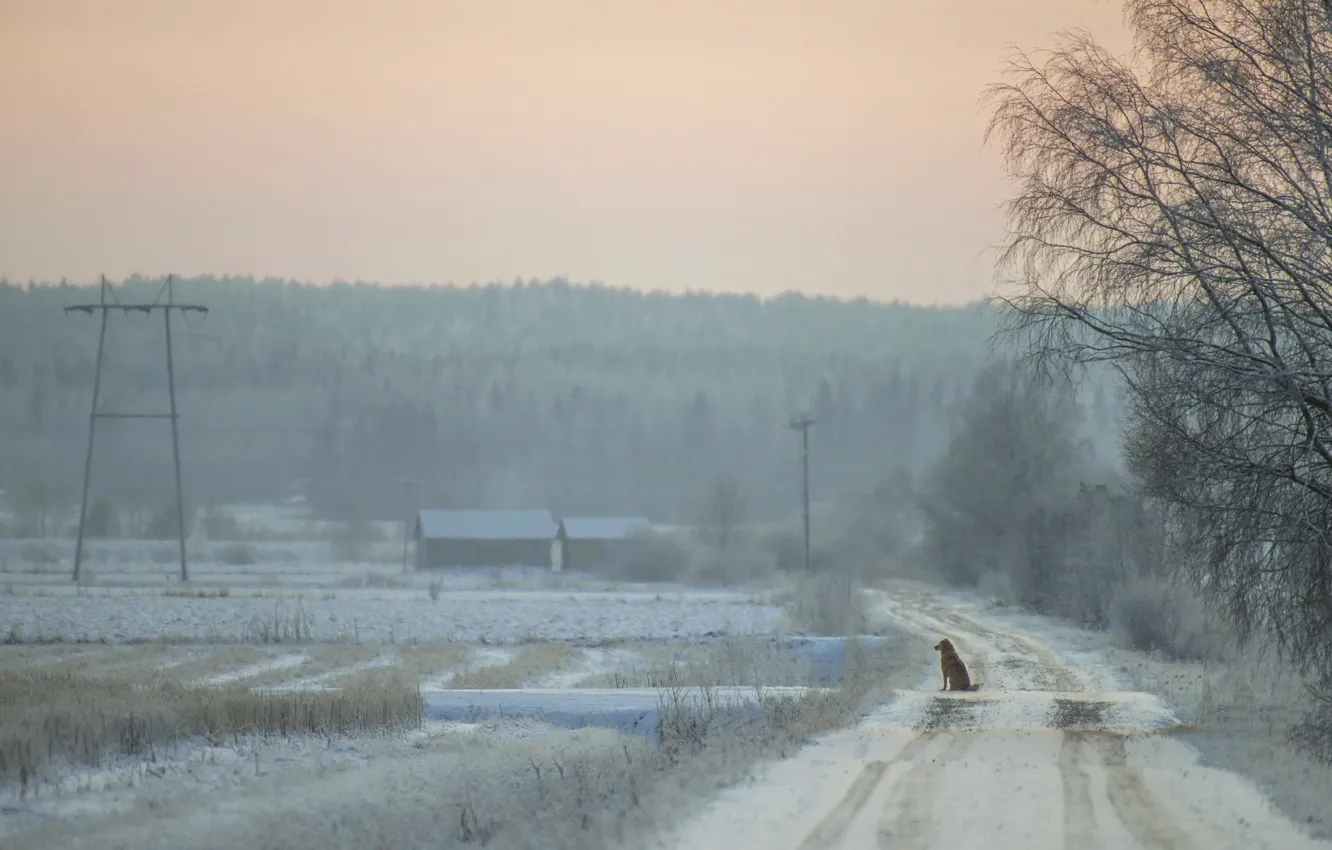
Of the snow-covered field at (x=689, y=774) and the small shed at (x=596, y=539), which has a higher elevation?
the snow-covered field at (x=689, y=774)

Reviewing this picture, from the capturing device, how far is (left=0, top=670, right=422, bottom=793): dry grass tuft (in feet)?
42.1

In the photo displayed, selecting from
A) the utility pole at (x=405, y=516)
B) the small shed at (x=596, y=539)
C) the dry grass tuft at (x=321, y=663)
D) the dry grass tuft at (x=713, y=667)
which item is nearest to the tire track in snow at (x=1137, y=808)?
the dry grass tuft at (x=713, y=667)

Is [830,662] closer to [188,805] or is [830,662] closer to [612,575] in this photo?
[188,805]

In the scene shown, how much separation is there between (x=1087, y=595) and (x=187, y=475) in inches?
4614

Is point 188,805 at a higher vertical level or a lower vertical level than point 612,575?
higher

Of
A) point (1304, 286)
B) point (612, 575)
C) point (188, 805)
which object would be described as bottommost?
point (612, 575)

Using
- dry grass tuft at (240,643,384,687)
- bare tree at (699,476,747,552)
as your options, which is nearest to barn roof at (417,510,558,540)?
bare tree at (699,476,747,552)

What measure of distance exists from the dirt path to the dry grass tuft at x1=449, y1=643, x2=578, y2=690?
1124 centimetres

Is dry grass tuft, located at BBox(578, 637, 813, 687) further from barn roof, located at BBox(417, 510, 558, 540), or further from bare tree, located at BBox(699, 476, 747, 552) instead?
barn roof, located at BBox(417, 510, 558, 540)

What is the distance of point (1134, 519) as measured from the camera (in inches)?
1612

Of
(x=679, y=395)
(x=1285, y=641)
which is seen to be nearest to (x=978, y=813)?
(x=1285, y=641)

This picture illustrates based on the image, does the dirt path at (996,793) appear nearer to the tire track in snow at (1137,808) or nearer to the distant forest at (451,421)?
the tire track in snow at (1137,808)

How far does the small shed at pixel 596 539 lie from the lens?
99562mm

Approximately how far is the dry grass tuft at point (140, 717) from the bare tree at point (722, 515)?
7857 cm
